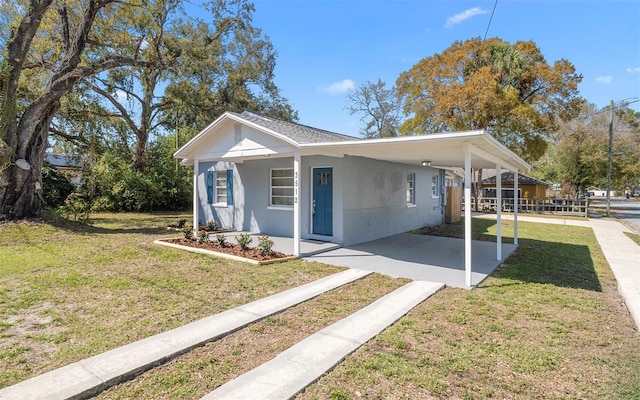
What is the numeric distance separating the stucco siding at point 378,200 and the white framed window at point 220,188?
5472 mm

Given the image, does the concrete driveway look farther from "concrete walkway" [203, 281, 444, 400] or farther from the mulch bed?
"concrete walkway" [203, 281, 444, 400]

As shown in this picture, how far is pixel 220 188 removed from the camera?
12875 millimetres

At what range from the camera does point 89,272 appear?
6176 mm

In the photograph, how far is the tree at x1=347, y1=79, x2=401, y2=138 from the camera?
35.4 meters

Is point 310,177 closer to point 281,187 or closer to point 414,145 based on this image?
point 281,187

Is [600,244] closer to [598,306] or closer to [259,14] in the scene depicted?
[598,306]

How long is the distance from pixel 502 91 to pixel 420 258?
53.5 feet

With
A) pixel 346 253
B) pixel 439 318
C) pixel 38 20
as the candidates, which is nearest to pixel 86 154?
pixel 38 20

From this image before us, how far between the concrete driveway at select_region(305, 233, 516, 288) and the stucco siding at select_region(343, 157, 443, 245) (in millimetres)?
532

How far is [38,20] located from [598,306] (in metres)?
15.0

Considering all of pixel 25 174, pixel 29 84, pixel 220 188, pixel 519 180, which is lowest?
pixel 220 188

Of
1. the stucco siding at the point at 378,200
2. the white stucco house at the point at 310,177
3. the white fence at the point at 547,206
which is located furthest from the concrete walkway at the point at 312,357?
the white fence at the point at 547,206

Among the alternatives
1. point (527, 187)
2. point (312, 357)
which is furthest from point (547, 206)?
point (312, 357)

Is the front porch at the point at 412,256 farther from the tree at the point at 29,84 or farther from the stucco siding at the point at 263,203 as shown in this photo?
the tree at the point at 29,84
